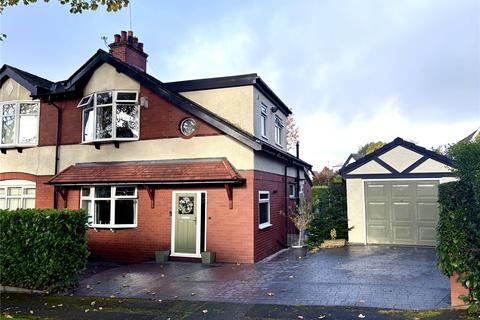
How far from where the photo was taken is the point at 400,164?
14281mm

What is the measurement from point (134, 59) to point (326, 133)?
2890 centimetres

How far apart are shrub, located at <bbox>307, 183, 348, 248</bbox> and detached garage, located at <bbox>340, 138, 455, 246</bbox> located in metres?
0.38

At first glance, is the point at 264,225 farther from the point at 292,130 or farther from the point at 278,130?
the point at 292,130

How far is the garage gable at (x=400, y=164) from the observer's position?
1389 cm

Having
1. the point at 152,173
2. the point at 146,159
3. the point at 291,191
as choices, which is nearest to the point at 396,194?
the point at 291,191

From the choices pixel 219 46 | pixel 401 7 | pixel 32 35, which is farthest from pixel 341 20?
pixel 32 35

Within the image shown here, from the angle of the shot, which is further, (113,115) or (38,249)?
(113,115)

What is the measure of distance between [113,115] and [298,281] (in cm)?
864

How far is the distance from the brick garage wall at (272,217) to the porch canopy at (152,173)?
48.2 inches

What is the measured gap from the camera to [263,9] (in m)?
11.1

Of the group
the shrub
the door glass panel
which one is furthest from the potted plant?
the door glass panel

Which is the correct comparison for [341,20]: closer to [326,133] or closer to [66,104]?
[66,104]

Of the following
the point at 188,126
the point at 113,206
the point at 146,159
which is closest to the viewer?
the point at 188,126

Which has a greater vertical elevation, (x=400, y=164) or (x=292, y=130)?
(x=292, y=130)
